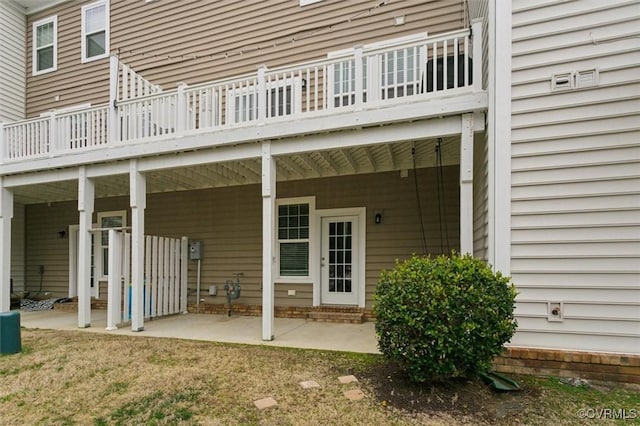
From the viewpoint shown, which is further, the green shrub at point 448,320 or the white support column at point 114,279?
the white support column at point 114,279

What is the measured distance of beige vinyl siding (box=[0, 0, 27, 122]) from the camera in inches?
392

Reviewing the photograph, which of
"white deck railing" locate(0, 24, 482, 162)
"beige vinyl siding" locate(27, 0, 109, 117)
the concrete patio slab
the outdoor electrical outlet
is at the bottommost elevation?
the concrete patio slab

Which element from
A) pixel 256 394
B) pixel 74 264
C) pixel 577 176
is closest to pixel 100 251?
pixel 74 264

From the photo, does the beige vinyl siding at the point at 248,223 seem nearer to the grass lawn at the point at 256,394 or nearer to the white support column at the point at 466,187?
the white support column at the point at 466,187

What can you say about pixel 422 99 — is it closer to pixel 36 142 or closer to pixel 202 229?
pixel 202 229

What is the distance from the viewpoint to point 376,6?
284 inches

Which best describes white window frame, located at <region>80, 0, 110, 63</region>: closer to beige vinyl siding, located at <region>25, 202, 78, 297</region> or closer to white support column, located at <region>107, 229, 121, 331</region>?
beige vinyl siding, located at <region>25, 202, 78, 297</region>

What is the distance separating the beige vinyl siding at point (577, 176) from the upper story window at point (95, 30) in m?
9.55

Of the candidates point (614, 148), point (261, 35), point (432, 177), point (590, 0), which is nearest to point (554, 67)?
point (590, 0)

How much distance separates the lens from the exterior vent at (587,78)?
3.96 m

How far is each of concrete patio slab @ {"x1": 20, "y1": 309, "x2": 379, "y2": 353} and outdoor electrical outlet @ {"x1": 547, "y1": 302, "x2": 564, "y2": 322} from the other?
6.92ft

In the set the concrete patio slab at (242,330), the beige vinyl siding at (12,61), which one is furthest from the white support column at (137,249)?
the beige vinyl siding at (12,61)

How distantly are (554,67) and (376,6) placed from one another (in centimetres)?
413

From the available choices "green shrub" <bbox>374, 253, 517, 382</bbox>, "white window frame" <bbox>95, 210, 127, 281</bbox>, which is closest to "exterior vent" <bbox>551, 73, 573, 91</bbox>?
"green shrub" <bbox>374, 253, 517, 382</bbox>
